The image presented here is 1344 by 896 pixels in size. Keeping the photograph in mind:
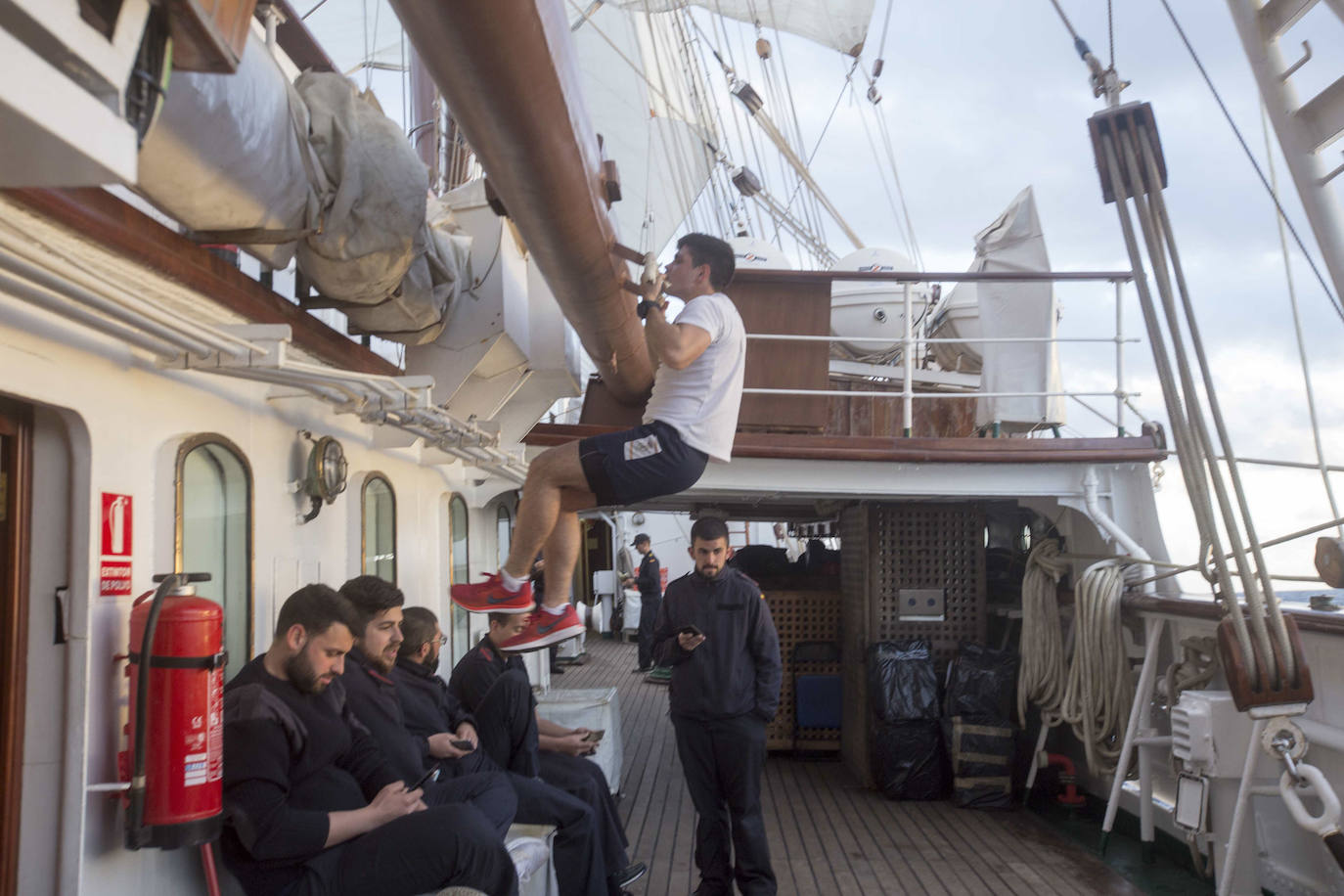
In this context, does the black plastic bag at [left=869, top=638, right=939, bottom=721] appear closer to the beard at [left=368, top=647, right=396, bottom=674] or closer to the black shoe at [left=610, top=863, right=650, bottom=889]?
the black shoe at [left=610, top=863, right=650, bottom=889]

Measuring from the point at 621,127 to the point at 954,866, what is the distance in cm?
2008

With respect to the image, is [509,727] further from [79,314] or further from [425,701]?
[79,314]

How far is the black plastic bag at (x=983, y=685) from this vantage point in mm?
6750

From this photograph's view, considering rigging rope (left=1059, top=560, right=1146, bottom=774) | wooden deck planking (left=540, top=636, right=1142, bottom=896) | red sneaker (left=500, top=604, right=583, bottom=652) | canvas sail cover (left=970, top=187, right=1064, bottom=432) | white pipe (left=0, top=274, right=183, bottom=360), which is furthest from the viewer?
canvas sail cover (left=970, top=187, right=1064, bottom=432)

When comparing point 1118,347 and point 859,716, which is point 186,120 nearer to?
point 1118,347

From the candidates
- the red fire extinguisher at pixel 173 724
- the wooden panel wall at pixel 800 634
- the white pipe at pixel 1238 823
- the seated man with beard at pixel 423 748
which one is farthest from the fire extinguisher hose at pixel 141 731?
the wooden panel wall at pixel 800 634

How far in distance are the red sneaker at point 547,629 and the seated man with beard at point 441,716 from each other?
898 millimetres

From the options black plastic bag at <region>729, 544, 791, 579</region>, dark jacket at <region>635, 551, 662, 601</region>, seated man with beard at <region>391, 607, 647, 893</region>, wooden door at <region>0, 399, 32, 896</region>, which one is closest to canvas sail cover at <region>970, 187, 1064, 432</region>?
black plastic bag at <region>729, 544, 791, 579</region>

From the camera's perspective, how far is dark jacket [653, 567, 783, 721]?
4645 millimetres

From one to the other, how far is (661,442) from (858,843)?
365 centimetres

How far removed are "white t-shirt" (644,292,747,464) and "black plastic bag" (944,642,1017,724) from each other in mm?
4251

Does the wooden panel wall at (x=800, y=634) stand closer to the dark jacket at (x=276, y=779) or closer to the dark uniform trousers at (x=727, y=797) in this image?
the dark uniform trousers at (x=727, y=797)

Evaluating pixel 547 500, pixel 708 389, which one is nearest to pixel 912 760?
pixel 708 389

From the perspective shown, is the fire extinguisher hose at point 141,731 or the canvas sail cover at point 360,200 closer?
the fire extinguisher hose at point 141,731
